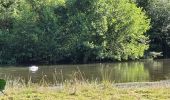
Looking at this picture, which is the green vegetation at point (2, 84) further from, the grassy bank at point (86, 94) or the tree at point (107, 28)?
the tree at point (107, 28)

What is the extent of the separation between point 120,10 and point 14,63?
11764 mm

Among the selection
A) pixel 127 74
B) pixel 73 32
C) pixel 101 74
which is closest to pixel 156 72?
pixel 127 74

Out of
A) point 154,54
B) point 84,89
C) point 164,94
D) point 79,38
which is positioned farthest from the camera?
point 154,54

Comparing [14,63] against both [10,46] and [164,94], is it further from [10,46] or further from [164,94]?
[164,94]

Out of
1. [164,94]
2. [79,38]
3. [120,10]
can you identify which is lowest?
[164,94]

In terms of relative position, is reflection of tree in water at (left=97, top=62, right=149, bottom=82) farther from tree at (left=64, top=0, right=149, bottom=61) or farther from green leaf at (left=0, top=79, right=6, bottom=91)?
green leaf at (left=0, top=79, right=6, bottom=91)

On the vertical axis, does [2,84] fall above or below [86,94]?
above

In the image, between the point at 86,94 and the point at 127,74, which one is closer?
the point at 86,94

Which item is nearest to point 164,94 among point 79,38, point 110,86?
point 110,86

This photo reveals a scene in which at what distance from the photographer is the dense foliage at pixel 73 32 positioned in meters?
46.0

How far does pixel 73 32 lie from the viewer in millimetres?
46500

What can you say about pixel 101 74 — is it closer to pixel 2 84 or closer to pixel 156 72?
pixel 156 72

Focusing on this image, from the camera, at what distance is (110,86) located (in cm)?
1318

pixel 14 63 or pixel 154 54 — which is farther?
pixel 154 54
